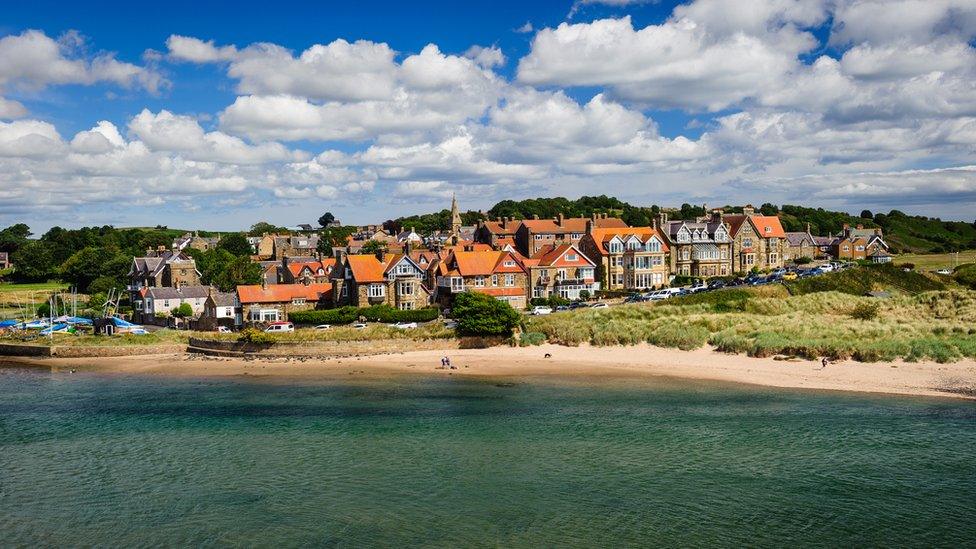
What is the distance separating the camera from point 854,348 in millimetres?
39969

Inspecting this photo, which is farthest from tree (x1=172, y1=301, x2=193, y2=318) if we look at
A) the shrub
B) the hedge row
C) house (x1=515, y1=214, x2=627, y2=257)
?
the shrub

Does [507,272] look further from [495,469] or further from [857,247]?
[857,247]

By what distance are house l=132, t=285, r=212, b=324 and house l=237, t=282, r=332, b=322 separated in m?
8.79

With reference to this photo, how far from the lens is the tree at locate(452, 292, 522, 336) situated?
47.9 m

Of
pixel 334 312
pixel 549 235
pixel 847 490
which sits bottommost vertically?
pixel 847 490

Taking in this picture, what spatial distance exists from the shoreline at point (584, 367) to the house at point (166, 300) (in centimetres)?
1167

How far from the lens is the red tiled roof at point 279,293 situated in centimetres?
5612

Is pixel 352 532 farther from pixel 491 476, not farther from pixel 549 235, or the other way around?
pixel 549 235

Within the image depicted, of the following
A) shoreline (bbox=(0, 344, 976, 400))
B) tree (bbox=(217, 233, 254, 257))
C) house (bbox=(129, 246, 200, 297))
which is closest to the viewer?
shoreline (bbox=(0, 344, 976, 400))

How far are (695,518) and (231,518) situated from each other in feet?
44.5

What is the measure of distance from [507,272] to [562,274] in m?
4.93

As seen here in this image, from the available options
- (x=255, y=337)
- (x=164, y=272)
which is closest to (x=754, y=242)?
(x=255, y=337)

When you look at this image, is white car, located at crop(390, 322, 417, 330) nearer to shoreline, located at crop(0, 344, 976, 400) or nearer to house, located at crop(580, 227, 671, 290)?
shoreline, located at crop(0, 344, 976, 400)

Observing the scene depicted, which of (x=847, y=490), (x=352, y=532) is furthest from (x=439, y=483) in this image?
(x=847, y=490)
